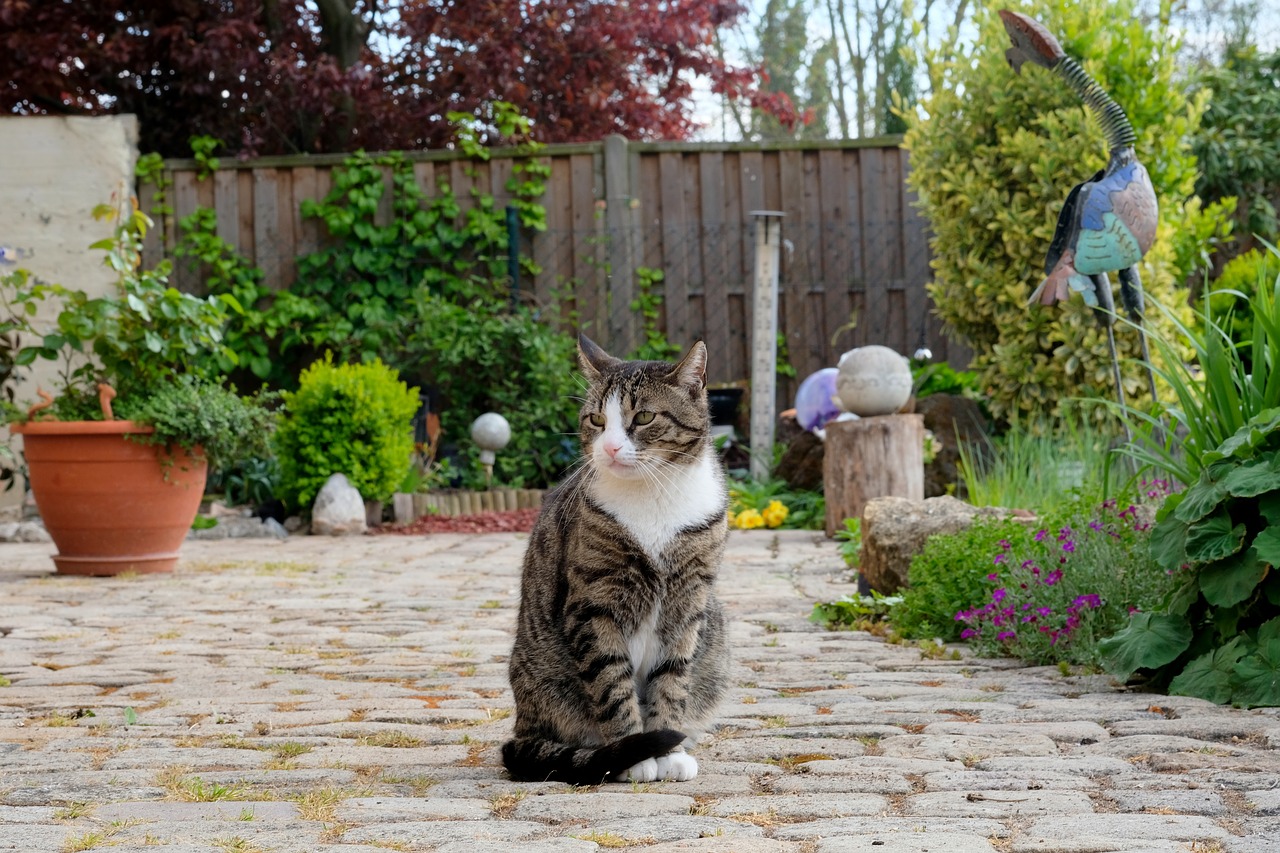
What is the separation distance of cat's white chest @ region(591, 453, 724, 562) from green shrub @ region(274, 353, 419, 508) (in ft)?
19.0

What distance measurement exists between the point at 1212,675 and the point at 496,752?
1815 millimetres

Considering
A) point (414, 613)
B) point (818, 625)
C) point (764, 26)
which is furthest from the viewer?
point (764, 26)

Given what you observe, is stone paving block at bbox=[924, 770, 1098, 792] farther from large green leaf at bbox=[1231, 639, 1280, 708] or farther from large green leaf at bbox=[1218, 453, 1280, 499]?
large green leaf at bbox=[1218, 453, 1280, 499]

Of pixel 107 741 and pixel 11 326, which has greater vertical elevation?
pixel 11 326

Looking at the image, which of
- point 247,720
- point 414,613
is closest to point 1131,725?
point 247,720

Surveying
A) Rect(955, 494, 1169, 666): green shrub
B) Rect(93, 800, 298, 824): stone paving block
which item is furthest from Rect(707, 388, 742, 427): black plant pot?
Rect(93, 800, 298, 824): stone paving block

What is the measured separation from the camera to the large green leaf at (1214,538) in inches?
125

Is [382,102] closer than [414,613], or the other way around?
[414,613]

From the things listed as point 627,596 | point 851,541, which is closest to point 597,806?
point 627,596

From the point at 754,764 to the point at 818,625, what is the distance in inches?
80.9

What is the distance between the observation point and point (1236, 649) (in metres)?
3.29

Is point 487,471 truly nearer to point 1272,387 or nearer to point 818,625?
point 818,625

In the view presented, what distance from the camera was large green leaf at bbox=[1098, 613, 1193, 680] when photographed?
337 centimetres

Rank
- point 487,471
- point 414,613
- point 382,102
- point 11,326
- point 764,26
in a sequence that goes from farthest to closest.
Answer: point 764,26
point 382,102
point 487,471
point 11,326
point 414,613
